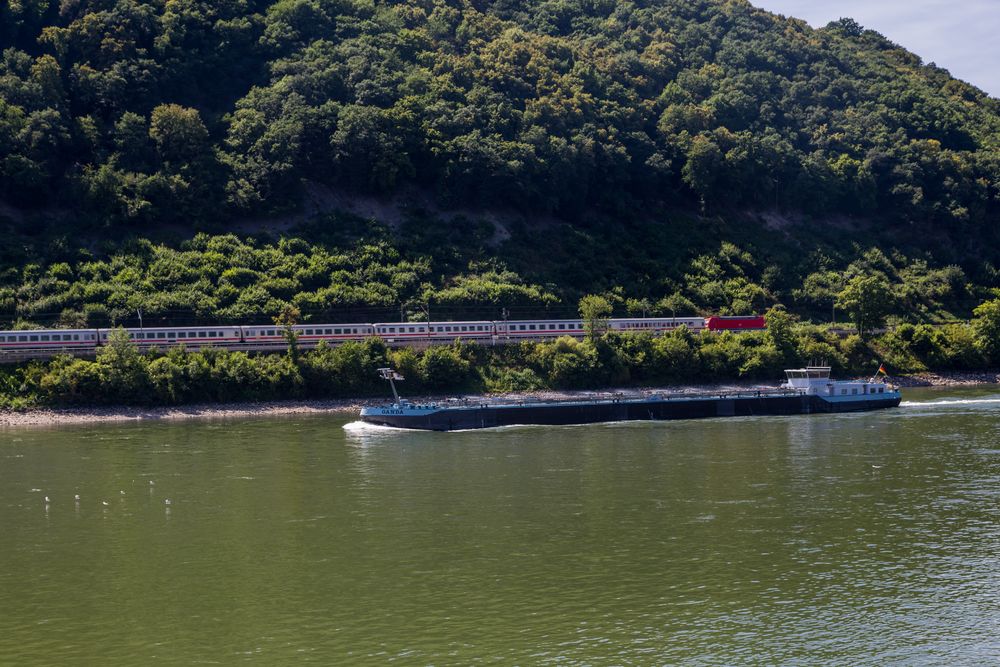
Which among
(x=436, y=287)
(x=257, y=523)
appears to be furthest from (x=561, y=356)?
(x=257, y=523)

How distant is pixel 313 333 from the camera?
3681 inches

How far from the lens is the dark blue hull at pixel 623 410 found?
77438mm

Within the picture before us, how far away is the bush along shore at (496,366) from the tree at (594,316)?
708 millimetres

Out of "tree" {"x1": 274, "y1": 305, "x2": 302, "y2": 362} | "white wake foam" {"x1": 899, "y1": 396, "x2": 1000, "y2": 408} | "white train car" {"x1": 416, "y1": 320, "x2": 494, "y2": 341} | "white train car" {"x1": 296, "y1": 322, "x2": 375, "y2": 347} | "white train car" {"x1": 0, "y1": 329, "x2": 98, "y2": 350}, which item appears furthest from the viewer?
"white train car" {"x1": 416, "y1": 320, "x2": 494, "y2": 341}

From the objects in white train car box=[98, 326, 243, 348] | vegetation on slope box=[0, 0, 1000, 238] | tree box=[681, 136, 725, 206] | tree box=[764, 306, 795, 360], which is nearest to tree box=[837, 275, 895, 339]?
tree box=[764, 306, 795, 360]

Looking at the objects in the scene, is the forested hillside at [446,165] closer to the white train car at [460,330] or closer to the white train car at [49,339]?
the white train car at [49,339]

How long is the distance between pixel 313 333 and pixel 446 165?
Result: 3692 centimetres

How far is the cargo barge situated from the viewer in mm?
77500

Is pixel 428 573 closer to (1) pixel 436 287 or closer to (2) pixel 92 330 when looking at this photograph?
(2) pixel 92 330

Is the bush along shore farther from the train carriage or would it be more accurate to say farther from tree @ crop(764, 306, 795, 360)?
the train carriage

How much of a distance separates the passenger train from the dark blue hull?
17.8 m

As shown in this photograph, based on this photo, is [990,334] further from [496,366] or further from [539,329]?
[496,366]

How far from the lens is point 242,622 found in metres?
36.9

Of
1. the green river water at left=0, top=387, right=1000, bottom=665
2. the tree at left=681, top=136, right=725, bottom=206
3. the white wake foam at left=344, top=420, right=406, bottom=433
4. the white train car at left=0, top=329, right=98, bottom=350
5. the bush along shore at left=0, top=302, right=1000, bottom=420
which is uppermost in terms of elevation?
the tree at left=681, top=136, right=725, bottom=206
